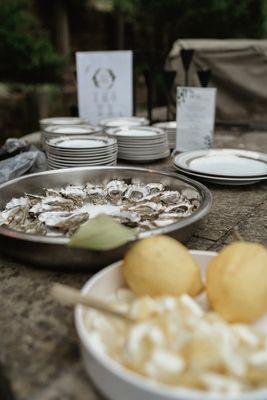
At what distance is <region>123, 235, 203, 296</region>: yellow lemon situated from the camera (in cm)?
70

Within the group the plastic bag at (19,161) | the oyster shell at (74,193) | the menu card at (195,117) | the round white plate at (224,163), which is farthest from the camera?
the menu card at (195,117)

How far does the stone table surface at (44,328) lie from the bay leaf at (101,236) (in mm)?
156

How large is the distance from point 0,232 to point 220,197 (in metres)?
0.89

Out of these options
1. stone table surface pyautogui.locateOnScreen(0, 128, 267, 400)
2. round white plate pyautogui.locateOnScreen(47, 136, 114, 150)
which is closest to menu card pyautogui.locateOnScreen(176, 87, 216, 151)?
round white plate pyautogui.locateOnScreen(47, 136, 114, 150)

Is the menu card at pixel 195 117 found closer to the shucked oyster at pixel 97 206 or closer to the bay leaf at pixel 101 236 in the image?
the shucked oyster at pixel 97 206

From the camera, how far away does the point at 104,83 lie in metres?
2.48

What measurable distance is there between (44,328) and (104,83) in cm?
200

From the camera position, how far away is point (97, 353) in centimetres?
54

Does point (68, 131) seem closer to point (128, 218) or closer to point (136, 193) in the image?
point (136, 193)

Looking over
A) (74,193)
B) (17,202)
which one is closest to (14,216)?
(17,202)

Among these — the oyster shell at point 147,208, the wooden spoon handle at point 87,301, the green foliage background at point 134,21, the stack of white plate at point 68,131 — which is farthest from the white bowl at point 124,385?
the green foliage background at point 134,21

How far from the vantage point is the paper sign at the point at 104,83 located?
243 cm

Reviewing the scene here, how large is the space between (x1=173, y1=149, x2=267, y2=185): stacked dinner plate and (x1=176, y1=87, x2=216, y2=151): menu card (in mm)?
133

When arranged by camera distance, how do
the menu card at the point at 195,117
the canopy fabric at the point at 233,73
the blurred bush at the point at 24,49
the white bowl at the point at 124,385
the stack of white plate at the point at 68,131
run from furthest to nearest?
the blurred bush at the point at 24,49 → the canopy fabric at the point at 233,73 → the stack of white plate at the point at 68,131 → the menu card at the point at 195,117 → the white bowl at the point at 124,385
